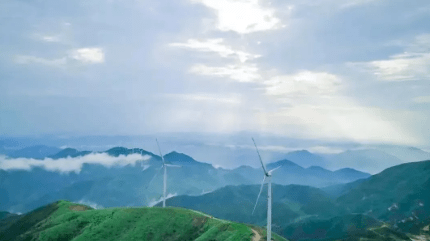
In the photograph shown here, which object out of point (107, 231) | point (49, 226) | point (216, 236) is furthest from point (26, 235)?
point (216, 236)

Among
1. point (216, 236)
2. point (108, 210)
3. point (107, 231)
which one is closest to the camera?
point (216, 236)

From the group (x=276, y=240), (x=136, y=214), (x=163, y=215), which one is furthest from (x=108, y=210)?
(x=276, y=240)

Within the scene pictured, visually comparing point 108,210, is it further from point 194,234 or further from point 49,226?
point 194,234

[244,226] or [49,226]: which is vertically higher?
[244,226]

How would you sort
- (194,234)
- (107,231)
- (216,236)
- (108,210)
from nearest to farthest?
(216,236), (194,234), (107,231), (108,210)

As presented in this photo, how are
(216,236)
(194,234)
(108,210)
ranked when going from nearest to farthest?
(216,236), (194,234), (108,210)

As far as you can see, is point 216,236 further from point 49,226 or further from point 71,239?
point 49,226

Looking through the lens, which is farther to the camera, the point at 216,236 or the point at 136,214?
the point at 136,214

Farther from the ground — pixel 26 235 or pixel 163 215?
pixel 163 215

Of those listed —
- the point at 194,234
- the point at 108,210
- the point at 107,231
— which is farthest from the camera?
the point at 108,210
